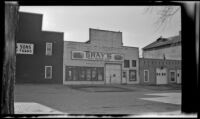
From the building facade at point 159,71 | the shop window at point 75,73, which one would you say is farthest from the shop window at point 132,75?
the shop window at point 75,73

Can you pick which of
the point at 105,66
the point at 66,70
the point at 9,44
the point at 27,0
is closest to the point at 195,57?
the point at 27,0

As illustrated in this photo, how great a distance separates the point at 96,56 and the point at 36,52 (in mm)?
8540

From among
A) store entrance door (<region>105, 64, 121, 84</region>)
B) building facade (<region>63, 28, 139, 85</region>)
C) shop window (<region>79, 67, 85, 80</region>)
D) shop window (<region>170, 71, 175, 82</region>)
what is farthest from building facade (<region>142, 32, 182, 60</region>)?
shop window (<region>79, 67, 85, 80</region>)

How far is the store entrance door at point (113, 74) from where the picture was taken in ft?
105

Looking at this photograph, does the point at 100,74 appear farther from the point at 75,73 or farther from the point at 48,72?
the point at 48,72

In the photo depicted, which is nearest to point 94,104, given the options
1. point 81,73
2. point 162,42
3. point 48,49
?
point 48,49

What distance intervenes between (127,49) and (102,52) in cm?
451

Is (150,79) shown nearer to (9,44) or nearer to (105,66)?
(105,66)

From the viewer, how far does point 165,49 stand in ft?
143

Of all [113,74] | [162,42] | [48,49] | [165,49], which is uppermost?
[162,42]

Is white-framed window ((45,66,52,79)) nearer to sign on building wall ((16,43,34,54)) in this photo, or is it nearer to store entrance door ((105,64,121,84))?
sign on building wall ((16,43,34,54))

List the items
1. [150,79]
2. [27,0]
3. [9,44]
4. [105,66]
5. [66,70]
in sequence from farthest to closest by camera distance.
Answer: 1. [150,79]
2. [105,66]
3. [66,70]
4. [9,44]
5. [27,0]

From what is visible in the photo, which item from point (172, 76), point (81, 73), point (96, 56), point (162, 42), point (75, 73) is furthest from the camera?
point (162, 42)

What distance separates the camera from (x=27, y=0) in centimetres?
258
